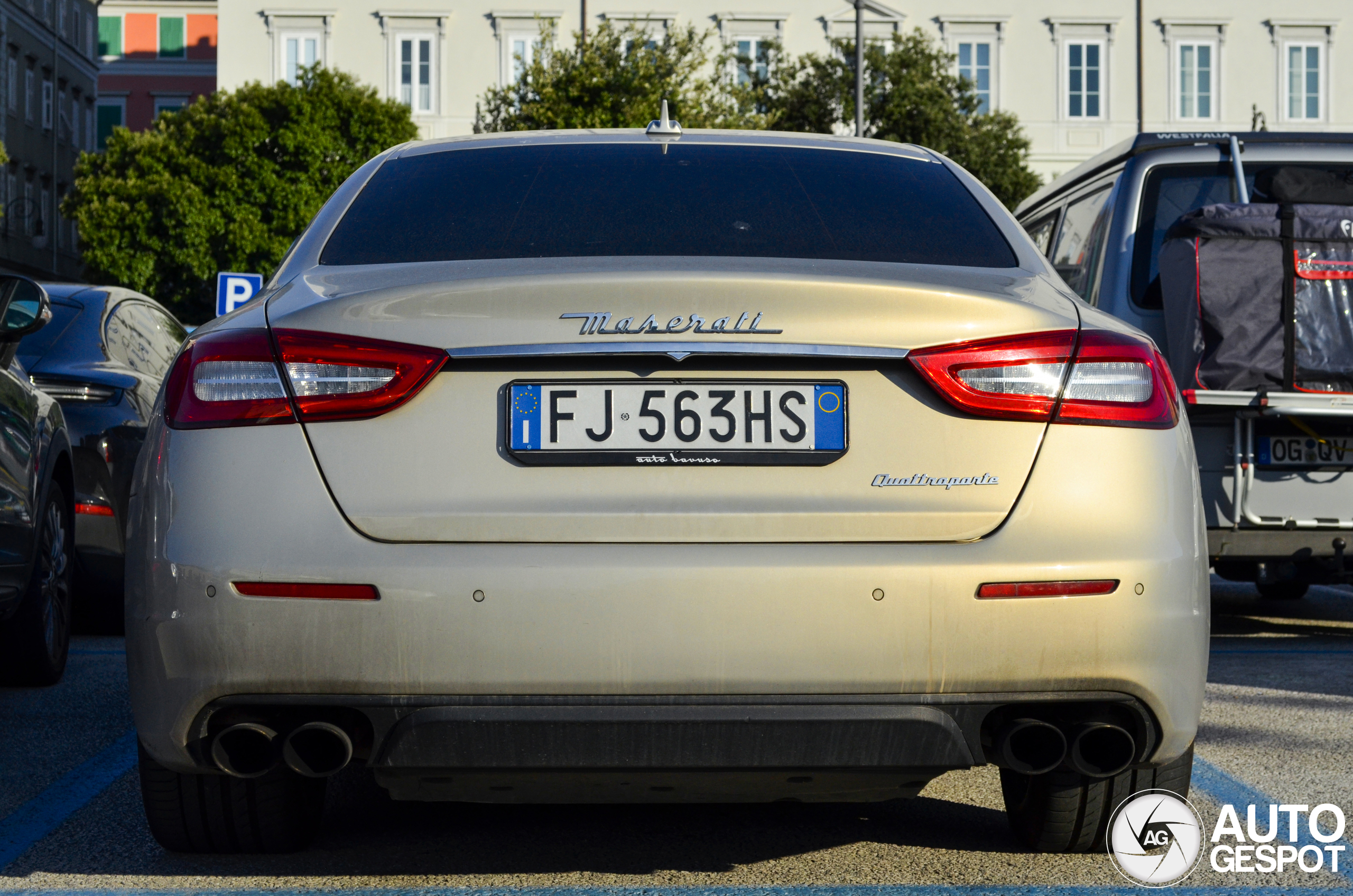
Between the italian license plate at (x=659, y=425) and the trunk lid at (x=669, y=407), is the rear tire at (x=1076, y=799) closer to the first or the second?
the trunk lid at (x=669, y=407)

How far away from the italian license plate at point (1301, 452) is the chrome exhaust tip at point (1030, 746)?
3.75 meters

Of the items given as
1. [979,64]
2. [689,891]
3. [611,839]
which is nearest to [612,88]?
[979,64]

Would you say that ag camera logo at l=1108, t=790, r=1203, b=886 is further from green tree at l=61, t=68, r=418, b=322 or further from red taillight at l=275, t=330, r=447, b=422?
green tree at l=61, t=68, r=418, b=322

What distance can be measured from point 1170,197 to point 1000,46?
1885 inches

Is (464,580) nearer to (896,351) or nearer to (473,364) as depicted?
(473,364)

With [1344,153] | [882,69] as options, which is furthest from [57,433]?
[882,69]

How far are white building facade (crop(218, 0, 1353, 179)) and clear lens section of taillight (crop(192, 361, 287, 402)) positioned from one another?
50.3 m

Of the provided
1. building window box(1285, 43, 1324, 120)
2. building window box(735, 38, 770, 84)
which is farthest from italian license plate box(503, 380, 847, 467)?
building window box(1285, 43, 1324, 120)

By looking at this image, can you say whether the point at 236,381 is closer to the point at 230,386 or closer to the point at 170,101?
the point at 230,386

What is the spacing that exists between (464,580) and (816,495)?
1.94 feet

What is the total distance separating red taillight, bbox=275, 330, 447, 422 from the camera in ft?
8.93

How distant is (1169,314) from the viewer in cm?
615

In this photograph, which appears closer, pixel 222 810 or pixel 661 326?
pixel 661 326

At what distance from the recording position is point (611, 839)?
355 cm
